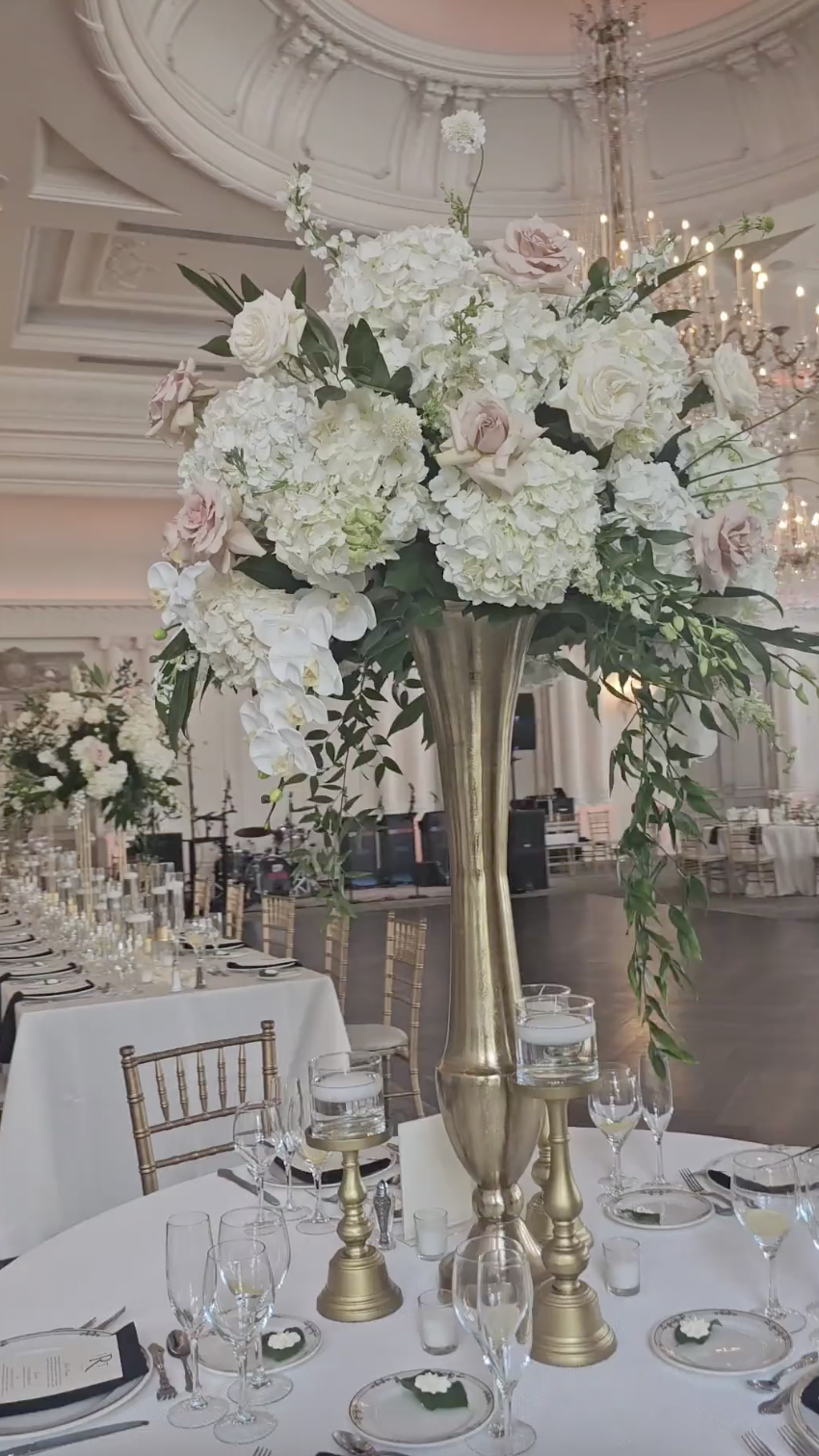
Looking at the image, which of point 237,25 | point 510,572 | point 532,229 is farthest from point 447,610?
point 237,25

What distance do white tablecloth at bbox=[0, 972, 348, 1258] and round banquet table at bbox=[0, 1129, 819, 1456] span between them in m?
1.77

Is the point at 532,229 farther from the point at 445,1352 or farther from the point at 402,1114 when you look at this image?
the point at 402,1114

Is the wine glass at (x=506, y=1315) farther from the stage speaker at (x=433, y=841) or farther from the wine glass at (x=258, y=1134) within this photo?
the stage speaker at (x=433, y=841)

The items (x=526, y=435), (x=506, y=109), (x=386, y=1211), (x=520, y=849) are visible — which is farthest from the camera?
(x=520, y=849)

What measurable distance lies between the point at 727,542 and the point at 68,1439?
1170mm

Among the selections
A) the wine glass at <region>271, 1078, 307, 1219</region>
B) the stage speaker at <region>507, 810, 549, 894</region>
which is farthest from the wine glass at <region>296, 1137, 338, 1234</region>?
the stage speaker at <region>507, 810, 549, 894</region>

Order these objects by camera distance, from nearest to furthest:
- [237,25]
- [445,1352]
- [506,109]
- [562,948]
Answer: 1. [445,1352]
2. [237,25]
3. [506,109]
4. [562,948]

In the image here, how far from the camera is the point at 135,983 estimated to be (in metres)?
4.21

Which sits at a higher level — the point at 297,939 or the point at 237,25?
the point at 237,25

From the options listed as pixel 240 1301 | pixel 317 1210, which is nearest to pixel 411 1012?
pixel 317 1210

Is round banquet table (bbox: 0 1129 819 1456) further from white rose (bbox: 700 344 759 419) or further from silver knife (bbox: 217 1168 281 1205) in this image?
white rose (bbox: 700 344 759 419)

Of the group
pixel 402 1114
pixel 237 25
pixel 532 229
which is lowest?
pixel 402 1114

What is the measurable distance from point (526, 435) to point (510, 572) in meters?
0.14

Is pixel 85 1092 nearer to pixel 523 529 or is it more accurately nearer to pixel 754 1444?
pixel 754 1444
